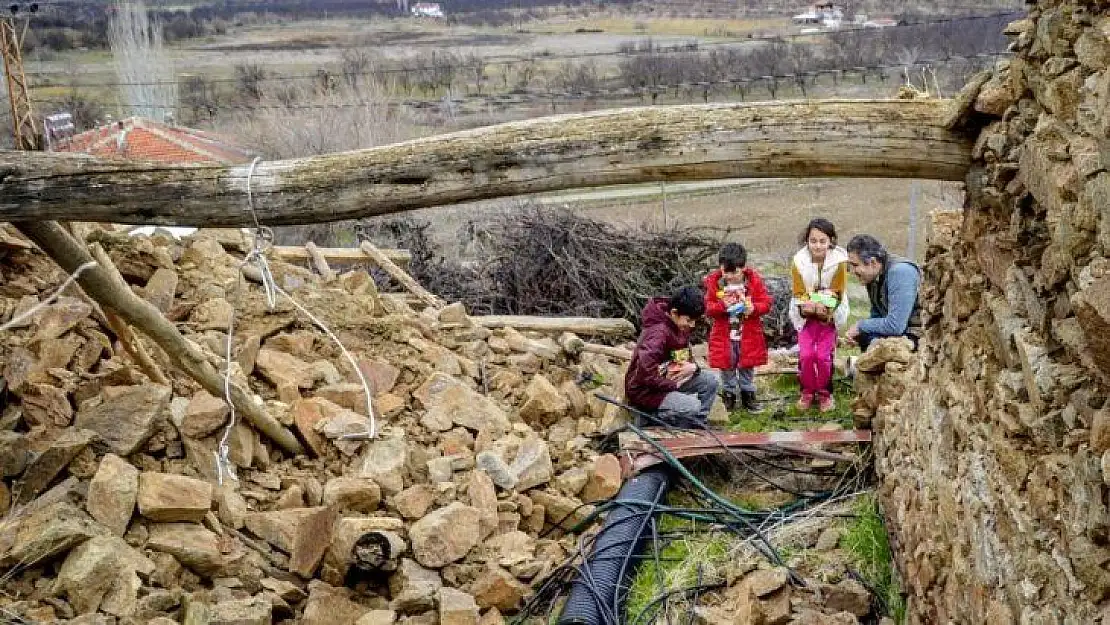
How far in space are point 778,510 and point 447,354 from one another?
269 cm

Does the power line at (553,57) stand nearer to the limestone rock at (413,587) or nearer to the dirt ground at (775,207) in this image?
the dirt ground at (775,207)

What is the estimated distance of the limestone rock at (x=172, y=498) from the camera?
14.9ft

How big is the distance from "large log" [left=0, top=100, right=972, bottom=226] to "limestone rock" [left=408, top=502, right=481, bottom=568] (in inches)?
75.7

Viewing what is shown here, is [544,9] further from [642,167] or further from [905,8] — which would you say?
[642,167]

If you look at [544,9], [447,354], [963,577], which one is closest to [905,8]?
[544,9]

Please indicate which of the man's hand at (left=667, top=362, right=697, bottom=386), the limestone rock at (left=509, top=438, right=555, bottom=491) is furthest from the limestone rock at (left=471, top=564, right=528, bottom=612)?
the man's hand at (left=667, top=362, right=697, bottom=386)

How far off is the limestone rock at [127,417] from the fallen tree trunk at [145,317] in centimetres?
21

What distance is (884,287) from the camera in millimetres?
6582

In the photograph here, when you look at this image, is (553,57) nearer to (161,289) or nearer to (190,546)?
(161,289)

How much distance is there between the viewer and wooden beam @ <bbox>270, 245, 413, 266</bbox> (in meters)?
8.64

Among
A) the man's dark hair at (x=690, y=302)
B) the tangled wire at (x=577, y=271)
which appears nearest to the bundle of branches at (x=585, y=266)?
the tangled wire at (x=577, y=271)

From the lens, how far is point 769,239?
21000 millimetres

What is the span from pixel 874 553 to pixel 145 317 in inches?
147

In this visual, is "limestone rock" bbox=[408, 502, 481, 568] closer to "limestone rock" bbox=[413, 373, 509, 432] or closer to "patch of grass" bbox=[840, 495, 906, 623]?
"limestone rock" bbox=[413, 373, 509, 432]
